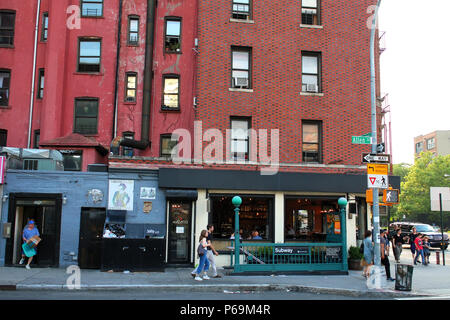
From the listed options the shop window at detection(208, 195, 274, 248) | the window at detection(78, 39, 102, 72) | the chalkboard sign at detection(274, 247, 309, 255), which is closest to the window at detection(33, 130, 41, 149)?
the window at detection(78, 39, 102, 72)

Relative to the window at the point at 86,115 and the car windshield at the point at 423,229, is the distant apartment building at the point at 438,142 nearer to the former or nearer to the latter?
the car windshield at the point at 423,229

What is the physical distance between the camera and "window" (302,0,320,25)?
19.7m

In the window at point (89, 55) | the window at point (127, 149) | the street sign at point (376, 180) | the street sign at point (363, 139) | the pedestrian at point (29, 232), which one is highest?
the window at point (89, 55)

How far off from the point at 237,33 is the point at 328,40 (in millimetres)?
4332

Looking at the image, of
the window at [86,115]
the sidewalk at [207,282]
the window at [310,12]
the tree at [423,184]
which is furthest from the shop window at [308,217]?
the tree at [423,184]

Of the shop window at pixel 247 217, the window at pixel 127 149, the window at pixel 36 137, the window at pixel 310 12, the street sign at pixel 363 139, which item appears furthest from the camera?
the window at pixel 36 137

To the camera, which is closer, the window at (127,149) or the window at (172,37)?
the window at (127,149)

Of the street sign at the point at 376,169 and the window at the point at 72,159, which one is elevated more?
the window at the point at 72,159

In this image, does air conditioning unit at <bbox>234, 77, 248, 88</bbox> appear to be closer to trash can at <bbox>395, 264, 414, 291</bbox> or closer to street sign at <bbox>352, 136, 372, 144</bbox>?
street sign at <bbox>352, 136, 372, 144</bbox>

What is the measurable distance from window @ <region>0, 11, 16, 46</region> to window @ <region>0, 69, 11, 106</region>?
1.64m

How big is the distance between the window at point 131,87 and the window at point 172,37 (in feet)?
7.72

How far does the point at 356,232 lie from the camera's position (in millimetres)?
18812

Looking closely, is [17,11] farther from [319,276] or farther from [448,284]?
[448,284]

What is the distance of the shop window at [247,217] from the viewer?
1784cm
